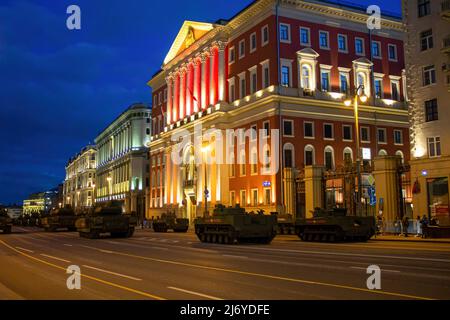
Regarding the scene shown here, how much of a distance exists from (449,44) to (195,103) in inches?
1524

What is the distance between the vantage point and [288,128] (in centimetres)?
5144

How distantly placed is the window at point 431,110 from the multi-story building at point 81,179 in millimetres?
108365

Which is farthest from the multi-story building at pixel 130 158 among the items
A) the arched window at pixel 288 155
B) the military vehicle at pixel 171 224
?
A: the arched window at pixel 288 155

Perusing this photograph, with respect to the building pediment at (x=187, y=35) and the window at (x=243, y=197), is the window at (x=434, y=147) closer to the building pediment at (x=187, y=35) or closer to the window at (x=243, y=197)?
the window at (x=243, y=197)

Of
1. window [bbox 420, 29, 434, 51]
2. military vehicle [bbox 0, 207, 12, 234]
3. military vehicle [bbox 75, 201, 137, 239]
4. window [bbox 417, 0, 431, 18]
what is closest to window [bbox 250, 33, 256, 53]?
window [bbox 417, 0, 431, 18]

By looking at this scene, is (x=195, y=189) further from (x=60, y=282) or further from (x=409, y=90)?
(x=60, y=282)

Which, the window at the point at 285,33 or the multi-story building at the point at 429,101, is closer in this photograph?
the multi-story building at the point at 429,101

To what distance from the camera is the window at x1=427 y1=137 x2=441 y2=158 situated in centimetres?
3441

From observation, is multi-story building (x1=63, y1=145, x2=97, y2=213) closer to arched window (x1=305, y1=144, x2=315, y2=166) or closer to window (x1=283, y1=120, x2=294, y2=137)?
arched window (x1=305, y1=144, x2=315, y2=166)

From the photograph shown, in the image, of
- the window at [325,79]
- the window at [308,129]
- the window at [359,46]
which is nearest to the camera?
the window at [308,129]

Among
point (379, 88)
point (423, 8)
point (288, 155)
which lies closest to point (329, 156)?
point (288, 155)

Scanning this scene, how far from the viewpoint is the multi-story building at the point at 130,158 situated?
99.1m
